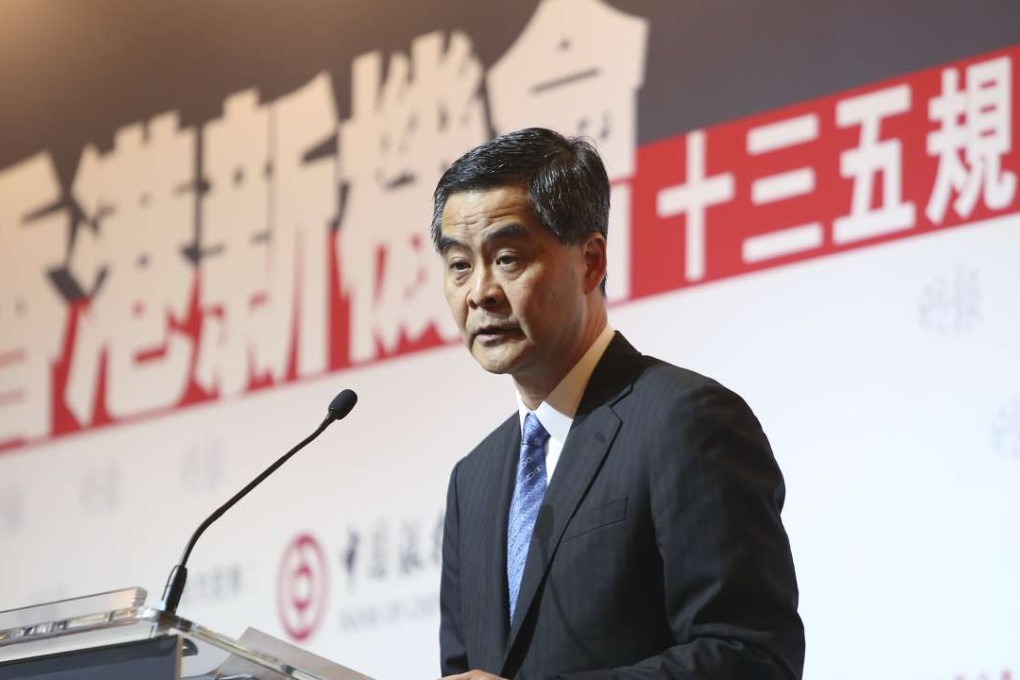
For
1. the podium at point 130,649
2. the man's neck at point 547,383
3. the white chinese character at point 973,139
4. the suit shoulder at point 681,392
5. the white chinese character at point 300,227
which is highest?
the white chinese character at point 300,227

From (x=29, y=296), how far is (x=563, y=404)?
289 centimetres

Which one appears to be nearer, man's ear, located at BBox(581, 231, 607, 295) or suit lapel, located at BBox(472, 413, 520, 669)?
suit lapel, located at BBox(472, 413, 520, 669)

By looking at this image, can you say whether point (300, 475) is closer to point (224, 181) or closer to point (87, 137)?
point (224, 181)

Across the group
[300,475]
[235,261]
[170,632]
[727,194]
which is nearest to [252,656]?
[170,632]

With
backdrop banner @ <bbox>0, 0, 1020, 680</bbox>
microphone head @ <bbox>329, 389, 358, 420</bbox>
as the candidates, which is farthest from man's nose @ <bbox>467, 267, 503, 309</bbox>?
backdrop banner @ <bbox>0, 0, 1020, 680</bbox>

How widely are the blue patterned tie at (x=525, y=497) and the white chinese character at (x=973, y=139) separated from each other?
3.74 ft

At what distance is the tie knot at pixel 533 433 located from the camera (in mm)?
2127

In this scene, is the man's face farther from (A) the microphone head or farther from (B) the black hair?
(A) the microphone head

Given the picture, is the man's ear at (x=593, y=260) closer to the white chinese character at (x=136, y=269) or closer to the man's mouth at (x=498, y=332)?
the man's mouth at (x=498, y=332)

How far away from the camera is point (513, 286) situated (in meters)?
2.04

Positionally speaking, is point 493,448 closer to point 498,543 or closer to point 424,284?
point 498,543

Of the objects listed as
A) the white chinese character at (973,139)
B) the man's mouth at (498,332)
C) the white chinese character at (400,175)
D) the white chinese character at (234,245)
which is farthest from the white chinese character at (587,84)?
the man's mouth at (498,332)

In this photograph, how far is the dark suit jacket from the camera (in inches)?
69.9

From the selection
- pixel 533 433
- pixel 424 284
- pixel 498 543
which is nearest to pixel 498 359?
pixel 533 433
